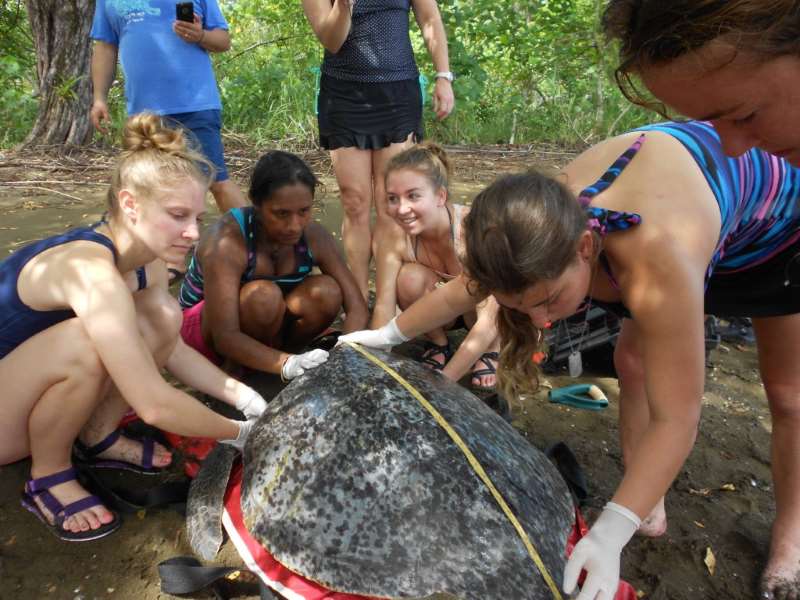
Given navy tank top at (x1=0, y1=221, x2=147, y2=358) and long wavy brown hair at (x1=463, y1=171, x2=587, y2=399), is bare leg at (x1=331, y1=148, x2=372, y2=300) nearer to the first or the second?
navy tank top at (x1=0, y1=221, x2=147, y2=358)

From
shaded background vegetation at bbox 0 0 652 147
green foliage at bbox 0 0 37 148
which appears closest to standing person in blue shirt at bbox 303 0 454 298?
shaded background vegetation at bbox 0 0 652 147

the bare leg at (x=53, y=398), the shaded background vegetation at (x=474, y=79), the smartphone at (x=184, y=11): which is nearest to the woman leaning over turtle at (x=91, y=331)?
the bare leg at (x=53, y=398)

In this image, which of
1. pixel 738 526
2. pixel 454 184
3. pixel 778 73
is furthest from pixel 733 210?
pixel 454 184

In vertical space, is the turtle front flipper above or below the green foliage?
below

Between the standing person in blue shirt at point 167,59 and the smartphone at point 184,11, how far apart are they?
0.02m

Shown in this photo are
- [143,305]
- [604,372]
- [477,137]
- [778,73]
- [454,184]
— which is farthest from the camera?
[477,137]

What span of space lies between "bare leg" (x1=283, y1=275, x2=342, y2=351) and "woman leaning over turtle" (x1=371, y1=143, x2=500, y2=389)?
0.57 ft

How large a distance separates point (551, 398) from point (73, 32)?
5.50 m

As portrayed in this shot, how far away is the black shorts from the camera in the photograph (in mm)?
1327

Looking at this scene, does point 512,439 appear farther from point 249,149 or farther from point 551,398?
point 249,149

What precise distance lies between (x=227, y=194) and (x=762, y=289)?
231cm

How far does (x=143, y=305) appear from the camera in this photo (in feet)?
5.64

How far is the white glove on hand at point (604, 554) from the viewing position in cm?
110

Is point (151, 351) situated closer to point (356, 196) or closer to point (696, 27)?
point (356, 196)
